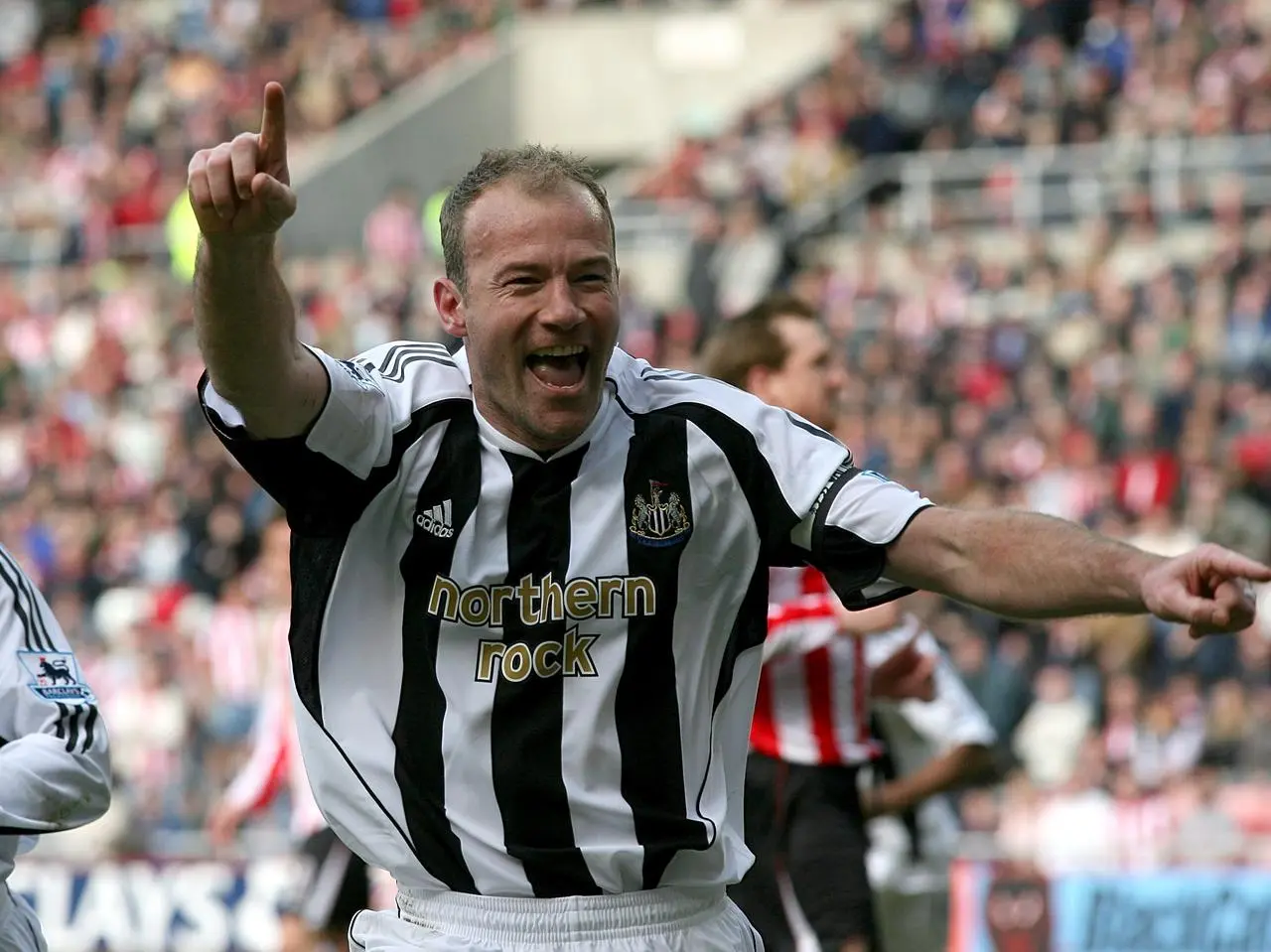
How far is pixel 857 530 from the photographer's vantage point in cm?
446

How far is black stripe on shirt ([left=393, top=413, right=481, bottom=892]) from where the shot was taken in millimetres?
4434

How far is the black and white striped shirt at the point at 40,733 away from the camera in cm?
496

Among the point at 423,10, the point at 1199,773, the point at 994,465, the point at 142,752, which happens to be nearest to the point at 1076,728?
the point at 1199,773

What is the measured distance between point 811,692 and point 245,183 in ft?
12.6

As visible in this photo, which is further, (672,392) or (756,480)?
(672,392)

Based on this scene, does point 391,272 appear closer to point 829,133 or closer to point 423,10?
point 829,133

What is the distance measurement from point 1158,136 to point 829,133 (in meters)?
3.28

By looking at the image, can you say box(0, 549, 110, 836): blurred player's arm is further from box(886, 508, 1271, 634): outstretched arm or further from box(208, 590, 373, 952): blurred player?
box(208, 590, 373, 952): blurred player

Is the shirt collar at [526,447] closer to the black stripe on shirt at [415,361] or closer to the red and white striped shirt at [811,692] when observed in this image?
the black stripe on shirt at [415,361]

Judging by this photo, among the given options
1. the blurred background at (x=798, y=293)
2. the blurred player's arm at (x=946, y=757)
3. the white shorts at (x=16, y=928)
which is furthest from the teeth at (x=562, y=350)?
the blurred background at (x=798, y=293)

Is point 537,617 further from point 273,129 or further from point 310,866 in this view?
point 310,866

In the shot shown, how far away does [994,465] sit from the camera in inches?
625

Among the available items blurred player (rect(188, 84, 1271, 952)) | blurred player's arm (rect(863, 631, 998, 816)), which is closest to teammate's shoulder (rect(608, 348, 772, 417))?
blurred player (rect(188, 84, 1271, 952))

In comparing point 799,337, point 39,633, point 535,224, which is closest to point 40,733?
point 39,633
